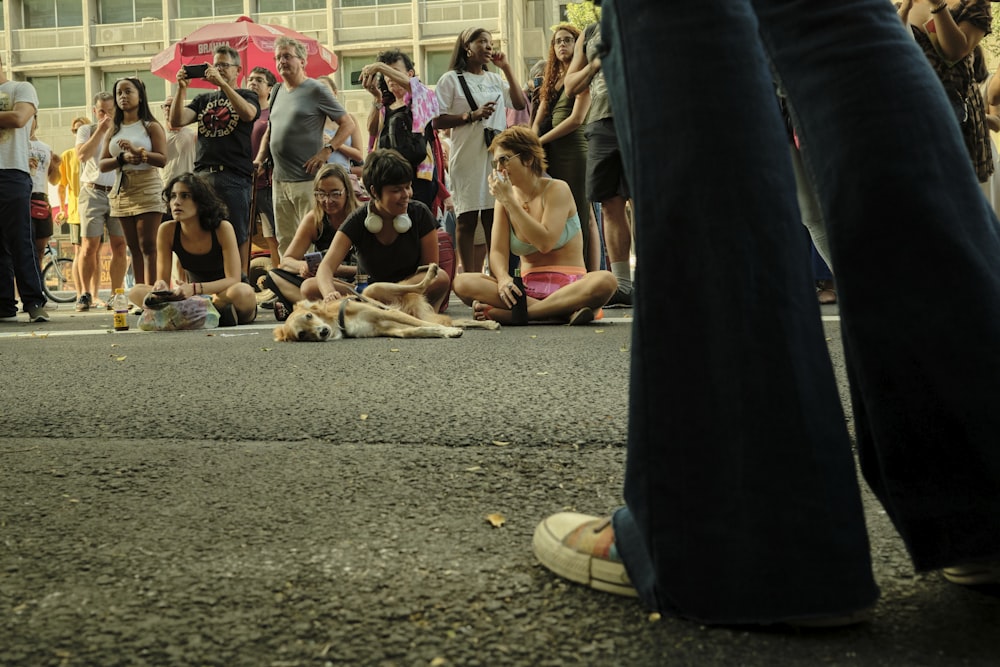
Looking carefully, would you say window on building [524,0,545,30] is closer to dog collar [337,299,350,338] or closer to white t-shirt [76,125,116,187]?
white t-shirt [76,125,116,187]

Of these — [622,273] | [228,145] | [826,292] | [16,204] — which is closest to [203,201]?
[228,145]

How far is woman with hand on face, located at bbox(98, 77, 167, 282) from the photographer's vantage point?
855 cm

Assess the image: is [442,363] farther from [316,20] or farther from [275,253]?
[316,20]

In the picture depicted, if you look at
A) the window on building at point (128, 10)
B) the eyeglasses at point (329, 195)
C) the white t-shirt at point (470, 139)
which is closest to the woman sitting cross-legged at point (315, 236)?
the eyeglasses at point (329, 195)

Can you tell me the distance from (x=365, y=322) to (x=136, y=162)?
3.84m

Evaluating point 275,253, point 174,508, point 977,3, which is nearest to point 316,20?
point 275,253

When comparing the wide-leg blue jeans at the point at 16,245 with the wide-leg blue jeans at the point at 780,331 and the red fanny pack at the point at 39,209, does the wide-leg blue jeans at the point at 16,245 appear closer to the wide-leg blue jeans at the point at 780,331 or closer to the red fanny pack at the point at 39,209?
the red fanny pack at the point at 39,209

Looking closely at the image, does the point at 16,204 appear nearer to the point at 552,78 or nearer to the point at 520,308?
the point at 520,308

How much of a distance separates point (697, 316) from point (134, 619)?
0.72 m

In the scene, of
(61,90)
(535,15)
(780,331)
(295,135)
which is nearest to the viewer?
(780,331)

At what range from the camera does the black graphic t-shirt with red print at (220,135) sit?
8.35 m

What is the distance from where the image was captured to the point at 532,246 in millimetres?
6449

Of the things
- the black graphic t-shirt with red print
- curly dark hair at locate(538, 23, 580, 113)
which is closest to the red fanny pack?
the black graphic t-shirt with red print

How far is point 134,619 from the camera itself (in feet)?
3.93
